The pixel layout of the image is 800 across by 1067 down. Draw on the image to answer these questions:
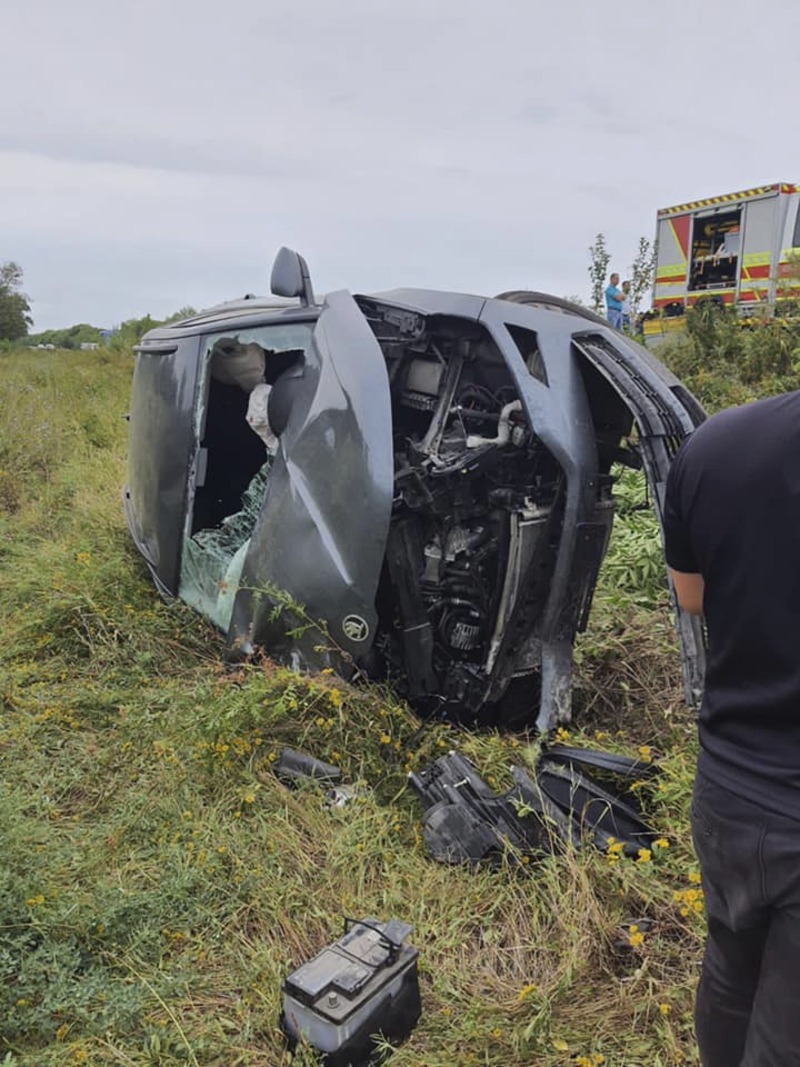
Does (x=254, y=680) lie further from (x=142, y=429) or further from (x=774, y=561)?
(x=774, y=561)

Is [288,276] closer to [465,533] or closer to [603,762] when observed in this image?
[465,533]

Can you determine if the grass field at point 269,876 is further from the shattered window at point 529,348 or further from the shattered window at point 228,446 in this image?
the shattered window at point 529,348

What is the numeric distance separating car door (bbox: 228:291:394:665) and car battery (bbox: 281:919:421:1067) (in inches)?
46.1

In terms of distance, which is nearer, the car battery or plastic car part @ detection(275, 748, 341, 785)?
the car battery

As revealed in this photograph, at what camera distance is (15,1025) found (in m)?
2.03

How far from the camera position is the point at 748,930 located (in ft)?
4.58

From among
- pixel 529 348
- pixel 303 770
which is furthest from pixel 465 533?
pixel 303 770

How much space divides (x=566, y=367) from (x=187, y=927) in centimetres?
213

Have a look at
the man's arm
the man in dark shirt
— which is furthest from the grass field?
the man's arm

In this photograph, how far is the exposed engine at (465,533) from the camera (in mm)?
2930

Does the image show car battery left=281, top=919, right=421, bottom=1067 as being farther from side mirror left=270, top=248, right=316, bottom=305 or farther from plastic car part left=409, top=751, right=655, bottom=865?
side mirror left=270, top=248, right=316, bottom=305

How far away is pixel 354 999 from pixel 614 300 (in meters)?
10.8

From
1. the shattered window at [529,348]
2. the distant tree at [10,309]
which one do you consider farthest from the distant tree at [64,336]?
the shattered window at [529,348]

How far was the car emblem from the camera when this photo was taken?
301cm
